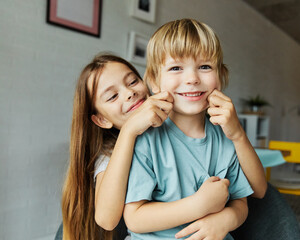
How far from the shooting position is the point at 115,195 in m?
0.69

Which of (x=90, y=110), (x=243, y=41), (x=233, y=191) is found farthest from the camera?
(x=243, y=41)

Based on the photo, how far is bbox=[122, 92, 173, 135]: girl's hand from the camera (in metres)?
0.69

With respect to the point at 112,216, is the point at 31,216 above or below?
below

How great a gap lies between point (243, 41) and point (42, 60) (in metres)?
3.77

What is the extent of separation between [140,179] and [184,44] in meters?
0.36

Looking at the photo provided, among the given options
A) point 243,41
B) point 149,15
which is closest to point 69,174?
point 149,15

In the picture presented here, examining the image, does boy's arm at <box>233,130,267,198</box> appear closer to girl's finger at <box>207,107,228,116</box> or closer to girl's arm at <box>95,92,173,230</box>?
girl's finger at <box>207,107,228,116</box>

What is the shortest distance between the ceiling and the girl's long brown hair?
15.2ft

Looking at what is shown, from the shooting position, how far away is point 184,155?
0.75 metres

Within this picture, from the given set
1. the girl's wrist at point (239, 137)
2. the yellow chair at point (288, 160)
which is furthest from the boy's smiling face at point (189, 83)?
the yellow chair at point (288, 160)

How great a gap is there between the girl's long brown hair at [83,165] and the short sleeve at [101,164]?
A: 2 centimetres

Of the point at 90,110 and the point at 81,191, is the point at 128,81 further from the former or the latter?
the point at 81,191

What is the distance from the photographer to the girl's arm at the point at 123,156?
2.28ft

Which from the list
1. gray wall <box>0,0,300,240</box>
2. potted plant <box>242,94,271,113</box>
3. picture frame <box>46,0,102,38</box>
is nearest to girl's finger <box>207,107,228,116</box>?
gray wall <box>0,0,300,240</box>
